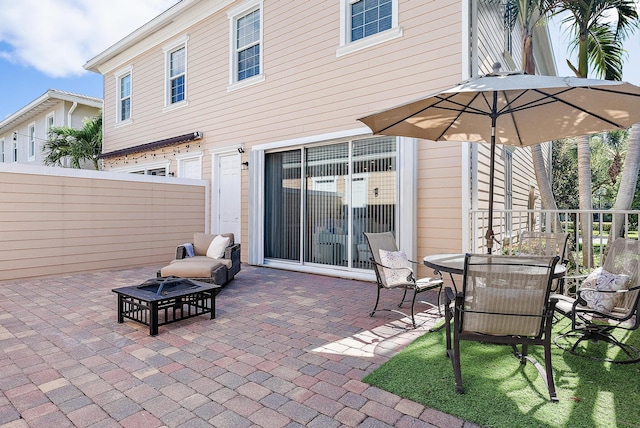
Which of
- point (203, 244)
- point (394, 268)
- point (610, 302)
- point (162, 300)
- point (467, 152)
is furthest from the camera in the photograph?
point (203, 244)

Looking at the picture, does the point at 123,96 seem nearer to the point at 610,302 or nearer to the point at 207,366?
the point at 207,366

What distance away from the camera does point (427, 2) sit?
5355mm

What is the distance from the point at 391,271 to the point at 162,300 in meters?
2.32

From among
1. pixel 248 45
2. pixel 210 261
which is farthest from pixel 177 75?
pixel 210 261

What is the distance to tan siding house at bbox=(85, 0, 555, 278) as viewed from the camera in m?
5.31

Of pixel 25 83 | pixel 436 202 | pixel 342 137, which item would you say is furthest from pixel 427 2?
pixel 25 83

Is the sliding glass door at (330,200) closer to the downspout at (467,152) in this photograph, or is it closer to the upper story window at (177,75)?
the downspout at (467,152)

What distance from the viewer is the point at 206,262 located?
513 cm

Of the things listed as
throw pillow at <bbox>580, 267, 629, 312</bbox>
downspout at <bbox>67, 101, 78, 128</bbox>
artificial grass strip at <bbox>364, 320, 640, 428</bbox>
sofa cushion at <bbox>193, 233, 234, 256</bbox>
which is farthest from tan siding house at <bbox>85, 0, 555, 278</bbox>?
downspout at <bbox>67, 101, 78, 128</bbox>

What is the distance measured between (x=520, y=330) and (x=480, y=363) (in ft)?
1.86

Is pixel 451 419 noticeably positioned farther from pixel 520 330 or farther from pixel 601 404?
pixel 601 404

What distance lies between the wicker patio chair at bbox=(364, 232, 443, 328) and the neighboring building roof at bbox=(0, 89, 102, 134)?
584 inches

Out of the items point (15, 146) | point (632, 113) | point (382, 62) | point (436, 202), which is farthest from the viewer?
point (15, 146)

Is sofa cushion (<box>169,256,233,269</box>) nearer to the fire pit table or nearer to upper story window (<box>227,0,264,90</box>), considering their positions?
the fire pit table
